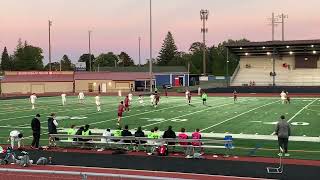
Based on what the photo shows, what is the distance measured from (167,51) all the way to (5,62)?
56311mm

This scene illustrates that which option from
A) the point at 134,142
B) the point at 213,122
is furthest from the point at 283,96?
the point at 134,142

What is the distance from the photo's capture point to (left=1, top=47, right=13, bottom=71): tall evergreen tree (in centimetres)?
15557

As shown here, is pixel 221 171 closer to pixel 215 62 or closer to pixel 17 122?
pixel 17 122

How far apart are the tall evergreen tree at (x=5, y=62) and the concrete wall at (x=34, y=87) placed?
78834 mm

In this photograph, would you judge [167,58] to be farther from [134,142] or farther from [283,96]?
[134,142]

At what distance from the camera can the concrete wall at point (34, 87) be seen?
3009 inches

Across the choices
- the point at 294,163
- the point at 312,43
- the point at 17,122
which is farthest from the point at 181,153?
the point at 312,43

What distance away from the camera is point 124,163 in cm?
1622

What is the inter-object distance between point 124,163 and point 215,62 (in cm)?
12291

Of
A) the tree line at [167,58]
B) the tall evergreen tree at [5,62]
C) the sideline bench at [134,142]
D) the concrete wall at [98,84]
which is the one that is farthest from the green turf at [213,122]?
the tall evergreen tree at [5,62]

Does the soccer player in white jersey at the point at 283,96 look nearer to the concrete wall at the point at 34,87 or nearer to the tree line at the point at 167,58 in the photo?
the concrete wall at the point at 34,87

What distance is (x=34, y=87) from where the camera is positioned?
7738 cm

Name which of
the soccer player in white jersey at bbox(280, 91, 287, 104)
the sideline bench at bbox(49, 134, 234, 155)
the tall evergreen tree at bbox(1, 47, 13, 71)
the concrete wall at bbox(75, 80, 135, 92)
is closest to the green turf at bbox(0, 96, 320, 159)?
the sideline bench at bbox(49, 134, 234, 155)

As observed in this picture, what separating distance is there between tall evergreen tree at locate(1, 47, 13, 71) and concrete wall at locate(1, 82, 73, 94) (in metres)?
78.8
